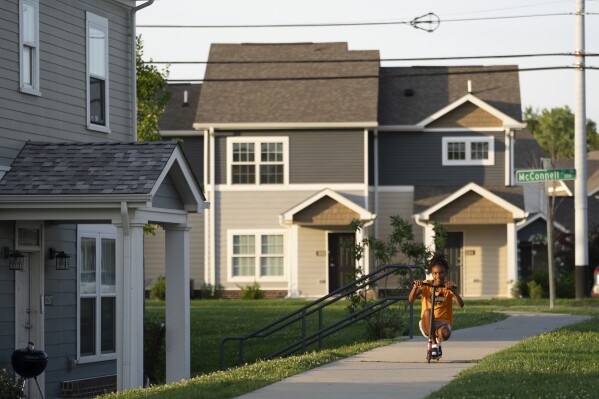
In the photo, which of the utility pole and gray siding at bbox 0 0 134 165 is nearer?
gray siding at bbox 0 0 134 165

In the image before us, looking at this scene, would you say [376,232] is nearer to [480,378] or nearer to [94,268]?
[94,268]

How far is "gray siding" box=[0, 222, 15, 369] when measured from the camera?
18656mm

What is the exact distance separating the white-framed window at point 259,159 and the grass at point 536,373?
81.8 ft

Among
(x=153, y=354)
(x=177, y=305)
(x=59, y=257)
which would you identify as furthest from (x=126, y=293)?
(x=153, y=354)

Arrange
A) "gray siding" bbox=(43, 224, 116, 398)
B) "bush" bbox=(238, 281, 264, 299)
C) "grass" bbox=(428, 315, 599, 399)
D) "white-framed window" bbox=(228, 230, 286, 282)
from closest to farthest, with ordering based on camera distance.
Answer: "grass" bbox=(428, 315, 599, 399)
"gray siding" bbox=(43, 224, 116, 398)
"bush" bbox=(238, 281, 264, 299)
"white-framed window" bbox=(228, 230, 286, 282)

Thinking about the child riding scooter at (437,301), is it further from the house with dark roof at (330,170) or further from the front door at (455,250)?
the front door at (455,250)

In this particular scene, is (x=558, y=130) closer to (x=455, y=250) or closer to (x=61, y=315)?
(x=455, y=250)

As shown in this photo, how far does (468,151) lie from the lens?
43.1 meters

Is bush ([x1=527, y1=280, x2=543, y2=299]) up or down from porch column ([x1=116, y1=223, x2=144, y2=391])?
down

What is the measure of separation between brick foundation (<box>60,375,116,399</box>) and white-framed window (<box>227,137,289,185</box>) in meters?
21.0

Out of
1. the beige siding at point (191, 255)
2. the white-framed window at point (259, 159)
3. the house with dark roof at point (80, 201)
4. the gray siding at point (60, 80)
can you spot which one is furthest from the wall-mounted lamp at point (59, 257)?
the beige siding at point (191, 255)

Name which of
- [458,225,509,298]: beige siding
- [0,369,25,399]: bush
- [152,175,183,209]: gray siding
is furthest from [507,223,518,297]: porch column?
[0,369,25,399]: bush

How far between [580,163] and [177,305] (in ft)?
60.3

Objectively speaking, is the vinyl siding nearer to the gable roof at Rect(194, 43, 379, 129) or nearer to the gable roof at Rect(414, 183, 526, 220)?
the gable roof at Rect(194, 43, 379, 129)
